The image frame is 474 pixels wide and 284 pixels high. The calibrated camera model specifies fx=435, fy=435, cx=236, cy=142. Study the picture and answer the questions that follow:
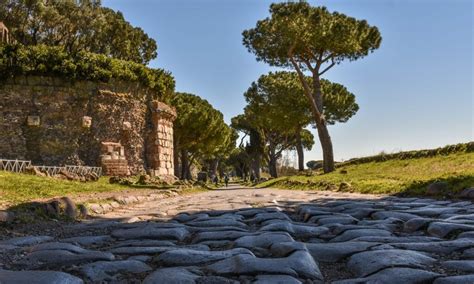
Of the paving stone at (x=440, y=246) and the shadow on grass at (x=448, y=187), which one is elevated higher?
the shadow on grass at (x=448, y=187)

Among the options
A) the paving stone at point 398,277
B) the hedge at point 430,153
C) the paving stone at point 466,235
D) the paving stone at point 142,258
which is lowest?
the paving stone at point 398,277

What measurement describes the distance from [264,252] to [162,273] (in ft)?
2.88

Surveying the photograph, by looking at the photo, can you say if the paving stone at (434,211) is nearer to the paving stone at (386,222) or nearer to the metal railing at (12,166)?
the paving stone at (386,222)

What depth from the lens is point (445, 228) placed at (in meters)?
3.74

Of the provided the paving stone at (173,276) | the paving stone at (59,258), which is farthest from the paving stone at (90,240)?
the paving stone at (173,276)

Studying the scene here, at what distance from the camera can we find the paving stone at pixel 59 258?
2.97 metres

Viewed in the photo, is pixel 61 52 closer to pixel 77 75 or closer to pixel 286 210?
pixel 77 75

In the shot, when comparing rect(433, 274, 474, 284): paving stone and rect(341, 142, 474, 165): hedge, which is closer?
rect(433, 274, 474, 284): paving stone

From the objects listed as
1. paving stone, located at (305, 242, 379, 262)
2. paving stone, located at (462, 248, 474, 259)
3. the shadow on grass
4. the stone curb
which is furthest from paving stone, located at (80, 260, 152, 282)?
the shadow on grass

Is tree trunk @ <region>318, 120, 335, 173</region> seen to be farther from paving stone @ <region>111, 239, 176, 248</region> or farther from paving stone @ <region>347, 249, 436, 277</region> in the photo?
paving stone @ <region>347, 249, 436, 277</region>

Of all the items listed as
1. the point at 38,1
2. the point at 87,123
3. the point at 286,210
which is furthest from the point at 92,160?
the point at 38,1

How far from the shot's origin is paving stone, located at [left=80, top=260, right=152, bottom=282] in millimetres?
2605

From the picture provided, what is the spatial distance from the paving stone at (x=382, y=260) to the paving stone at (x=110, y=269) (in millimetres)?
1311

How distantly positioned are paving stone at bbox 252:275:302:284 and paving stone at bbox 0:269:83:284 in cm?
101
